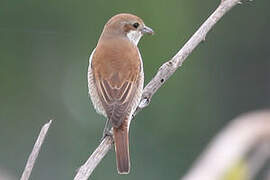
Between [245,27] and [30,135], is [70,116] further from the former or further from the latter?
[245,27]

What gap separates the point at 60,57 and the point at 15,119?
0.97 metres

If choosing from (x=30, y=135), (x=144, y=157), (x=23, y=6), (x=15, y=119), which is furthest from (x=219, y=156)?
(x=23, y=6)

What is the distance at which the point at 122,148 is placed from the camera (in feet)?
12.0

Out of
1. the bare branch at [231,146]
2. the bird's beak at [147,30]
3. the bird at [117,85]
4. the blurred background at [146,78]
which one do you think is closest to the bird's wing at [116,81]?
the bird at [117,85]

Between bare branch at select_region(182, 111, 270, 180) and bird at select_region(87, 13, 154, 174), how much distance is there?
125cm

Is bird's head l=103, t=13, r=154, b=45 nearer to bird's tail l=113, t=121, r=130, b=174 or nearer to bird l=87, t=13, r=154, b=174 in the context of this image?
bird l=87, t=13, r=154, b=174

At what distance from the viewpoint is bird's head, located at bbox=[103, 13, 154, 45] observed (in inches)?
183

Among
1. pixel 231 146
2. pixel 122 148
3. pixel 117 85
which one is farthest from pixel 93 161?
pixel 117 85

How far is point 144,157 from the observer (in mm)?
7746

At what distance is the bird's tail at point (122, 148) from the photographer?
3.58 metres

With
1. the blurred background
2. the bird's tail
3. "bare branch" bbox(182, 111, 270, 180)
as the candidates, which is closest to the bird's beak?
the bird's tail

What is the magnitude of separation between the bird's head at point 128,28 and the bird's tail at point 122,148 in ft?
3.15

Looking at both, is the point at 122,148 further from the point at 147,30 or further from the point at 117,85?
the point at 147,30

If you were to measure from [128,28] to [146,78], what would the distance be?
13.9ft
